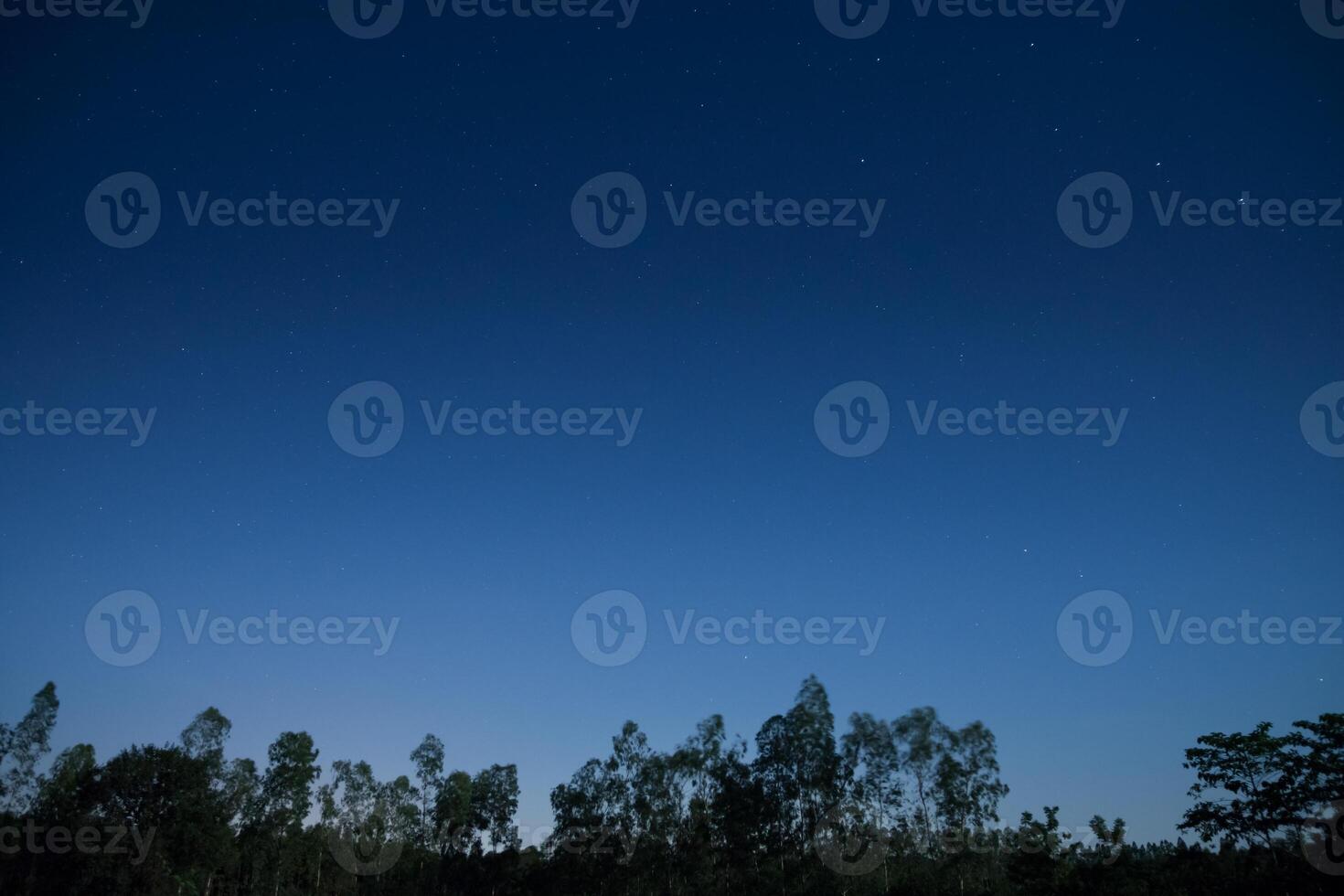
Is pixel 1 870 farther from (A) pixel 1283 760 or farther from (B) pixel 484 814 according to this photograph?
(A) pixel 1283 760

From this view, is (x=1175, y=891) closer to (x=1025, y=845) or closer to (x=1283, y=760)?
(x=1283, y=760)

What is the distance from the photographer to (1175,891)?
130 feet

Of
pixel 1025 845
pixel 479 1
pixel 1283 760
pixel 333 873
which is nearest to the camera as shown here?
pixel 479 1

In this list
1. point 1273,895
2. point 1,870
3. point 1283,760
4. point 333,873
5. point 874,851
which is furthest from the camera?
point 333,873

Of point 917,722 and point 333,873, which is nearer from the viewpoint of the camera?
point 917,722

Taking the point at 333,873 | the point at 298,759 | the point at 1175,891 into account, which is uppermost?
the point at 298,759

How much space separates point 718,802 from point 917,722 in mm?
19254

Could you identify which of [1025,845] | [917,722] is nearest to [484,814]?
[917,722]

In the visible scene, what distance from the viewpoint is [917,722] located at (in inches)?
2719

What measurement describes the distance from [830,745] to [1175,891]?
3168cm

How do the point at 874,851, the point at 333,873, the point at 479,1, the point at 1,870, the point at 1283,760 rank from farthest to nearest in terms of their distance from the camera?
the point at 333,873, the point at 874,851, the point at 1,870, the point at 1283,760, the point at 479,1

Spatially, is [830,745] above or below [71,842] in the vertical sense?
above

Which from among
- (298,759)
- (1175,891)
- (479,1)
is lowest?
(1175,891)

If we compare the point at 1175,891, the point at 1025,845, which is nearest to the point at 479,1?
the point at 1175,891
